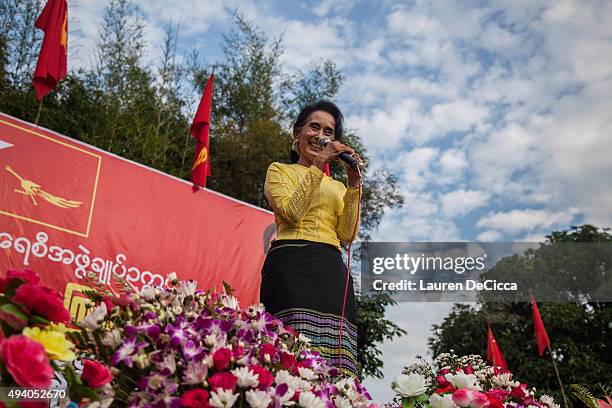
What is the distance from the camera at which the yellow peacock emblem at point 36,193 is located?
13.8 feet

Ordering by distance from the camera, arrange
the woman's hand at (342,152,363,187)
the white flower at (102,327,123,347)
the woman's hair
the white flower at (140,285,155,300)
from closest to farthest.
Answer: the white flower at (102,327,123,347) < the white flower at (140,285,155,300) < the woman's hand at (342,152,363,187) < the woman's hair

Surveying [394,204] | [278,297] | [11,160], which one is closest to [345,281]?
[278,297]

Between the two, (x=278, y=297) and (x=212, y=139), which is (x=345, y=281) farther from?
(x=212, y=139)

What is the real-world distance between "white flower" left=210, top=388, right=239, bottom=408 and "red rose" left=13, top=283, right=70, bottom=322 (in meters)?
0.25

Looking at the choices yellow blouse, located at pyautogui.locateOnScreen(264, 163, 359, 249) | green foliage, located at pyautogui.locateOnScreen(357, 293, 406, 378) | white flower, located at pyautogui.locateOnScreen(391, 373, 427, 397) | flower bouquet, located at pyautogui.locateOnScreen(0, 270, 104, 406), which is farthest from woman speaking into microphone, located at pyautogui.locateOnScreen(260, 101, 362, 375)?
green foliage, located at pyautogui.locateOnScreen(357, 293, 406, 378)

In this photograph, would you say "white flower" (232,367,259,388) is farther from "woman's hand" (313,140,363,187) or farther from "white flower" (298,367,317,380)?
"woman's hand" (313,140,363,187)

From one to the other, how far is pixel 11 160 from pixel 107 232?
0.96 meters

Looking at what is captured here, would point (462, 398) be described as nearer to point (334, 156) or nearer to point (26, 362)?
point (26, 362)

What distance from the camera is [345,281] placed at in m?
1.90

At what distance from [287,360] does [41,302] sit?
1.47ft

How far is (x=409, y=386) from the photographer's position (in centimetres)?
117

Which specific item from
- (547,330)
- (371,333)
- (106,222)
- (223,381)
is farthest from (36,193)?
(547,330)

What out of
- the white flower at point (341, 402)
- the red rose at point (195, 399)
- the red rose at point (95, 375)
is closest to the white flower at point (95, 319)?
the red rose at point (95, 375)

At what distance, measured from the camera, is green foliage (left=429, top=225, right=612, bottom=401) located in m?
12.7
